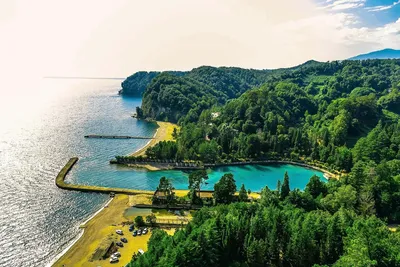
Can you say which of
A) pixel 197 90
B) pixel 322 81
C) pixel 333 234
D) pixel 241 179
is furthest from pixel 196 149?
pixel 322 81

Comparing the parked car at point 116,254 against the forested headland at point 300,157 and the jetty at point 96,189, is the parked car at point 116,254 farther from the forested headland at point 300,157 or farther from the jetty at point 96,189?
the jetty at point 96,189

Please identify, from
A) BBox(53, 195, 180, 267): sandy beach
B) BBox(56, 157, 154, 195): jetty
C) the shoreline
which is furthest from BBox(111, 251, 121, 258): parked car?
BBox(56, 157, 154, 195): jetty

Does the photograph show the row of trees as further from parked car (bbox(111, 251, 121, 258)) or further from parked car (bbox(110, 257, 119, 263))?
parked car (bbox(111, 251, 121, 258))

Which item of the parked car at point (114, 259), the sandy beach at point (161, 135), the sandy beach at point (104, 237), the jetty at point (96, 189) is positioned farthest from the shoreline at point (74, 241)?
the sandy beach at point (161, 135)

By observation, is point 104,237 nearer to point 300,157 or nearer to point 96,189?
point 96,189

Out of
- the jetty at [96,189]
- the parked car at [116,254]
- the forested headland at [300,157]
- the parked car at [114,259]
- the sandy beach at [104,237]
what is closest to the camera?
the forested headland at [300,157]

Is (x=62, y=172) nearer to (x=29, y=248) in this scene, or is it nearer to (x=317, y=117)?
(x=29, y=248)
